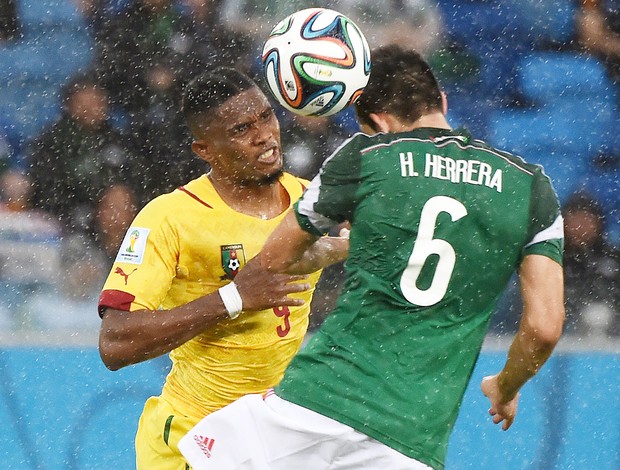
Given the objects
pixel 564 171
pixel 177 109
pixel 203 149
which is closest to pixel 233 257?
pixel 203 149

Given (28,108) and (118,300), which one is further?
(28,108)

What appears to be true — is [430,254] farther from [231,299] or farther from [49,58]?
[49,58]

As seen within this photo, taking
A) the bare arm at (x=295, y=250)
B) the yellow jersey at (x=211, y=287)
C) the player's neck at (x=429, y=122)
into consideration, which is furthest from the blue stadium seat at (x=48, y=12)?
the player's neck at (x=429, y=122)

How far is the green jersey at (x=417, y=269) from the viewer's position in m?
3.04

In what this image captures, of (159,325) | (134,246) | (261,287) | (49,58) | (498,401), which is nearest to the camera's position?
(498,401)

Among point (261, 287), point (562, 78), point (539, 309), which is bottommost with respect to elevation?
point (539, 309)

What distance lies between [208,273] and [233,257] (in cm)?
11

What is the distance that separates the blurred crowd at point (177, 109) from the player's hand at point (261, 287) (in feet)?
9.62

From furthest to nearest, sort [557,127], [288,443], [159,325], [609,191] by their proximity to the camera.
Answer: [557,127]
[609,191]
[159,325]
[288,443]

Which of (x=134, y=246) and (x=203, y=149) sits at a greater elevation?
(x=203, y=149)

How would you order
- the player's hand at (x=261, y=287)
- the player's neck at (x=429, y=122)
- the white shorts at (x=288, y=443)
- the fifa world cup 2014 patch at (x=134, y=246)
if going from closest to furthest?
the white shorts at (x=288, y=443) → the player's neck at (x=429, y=122) → the player's hand at (x=261, y=287) → the fifa world cup 2014 patch at (x=134, y=246)

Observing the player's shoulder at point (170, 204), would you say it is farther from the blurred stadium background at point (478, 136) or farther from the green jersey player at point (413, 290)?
the blurred stadium background at point (478, 136)

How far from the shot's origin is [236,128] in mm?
4109

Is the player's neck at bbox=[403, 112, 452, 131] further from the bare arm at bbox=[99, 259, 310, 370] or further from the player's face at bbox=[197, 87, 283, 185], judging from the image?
the player's face at bbox=[197, 87, 283, 185]
